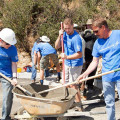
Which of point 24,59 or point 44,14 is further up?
point 44,14

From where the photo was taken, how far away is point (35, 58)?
26.8 ft

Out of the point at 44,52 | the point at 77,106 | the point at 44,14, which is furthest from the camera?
the point at 44,14

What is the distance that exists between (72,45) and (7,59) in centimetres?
141

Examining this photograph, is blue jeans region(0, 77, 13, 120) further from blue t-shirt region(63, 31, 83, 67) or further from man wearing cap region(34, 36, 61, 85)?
man wearing cap region(34, 36, 61, 85)

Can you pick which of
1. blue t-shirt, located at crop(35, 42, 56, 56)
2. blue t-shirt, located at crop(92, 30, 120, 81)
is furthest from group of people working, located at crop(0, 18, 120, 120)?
blue t-shirt, located at crop(35, 42, 56, 56)

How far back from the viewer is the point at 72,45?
198 inches

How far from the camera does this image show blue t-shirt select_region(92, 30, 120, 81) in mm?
3807

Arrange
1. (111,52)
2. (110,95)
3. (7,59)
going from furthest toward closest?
→ 1. (7,59)
2. (110,95)
3. (111,52)

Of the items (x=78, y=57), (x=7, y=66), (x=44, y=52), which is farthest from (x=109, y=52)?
(x=44, y=52)

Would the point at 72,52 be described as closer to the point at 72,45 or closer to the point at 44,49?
the point at 72,45

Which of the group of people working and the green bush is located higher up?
the green bush

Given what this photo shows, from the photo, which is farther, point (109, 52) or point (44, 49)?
point (44, 49)

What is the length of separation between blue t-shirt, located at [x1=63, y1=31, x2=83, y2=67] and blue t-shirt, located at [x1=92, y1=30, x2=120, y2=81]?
0.92 m

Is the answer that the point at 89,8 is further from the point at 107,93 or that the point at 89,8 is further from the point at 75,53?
the point at 107,93
